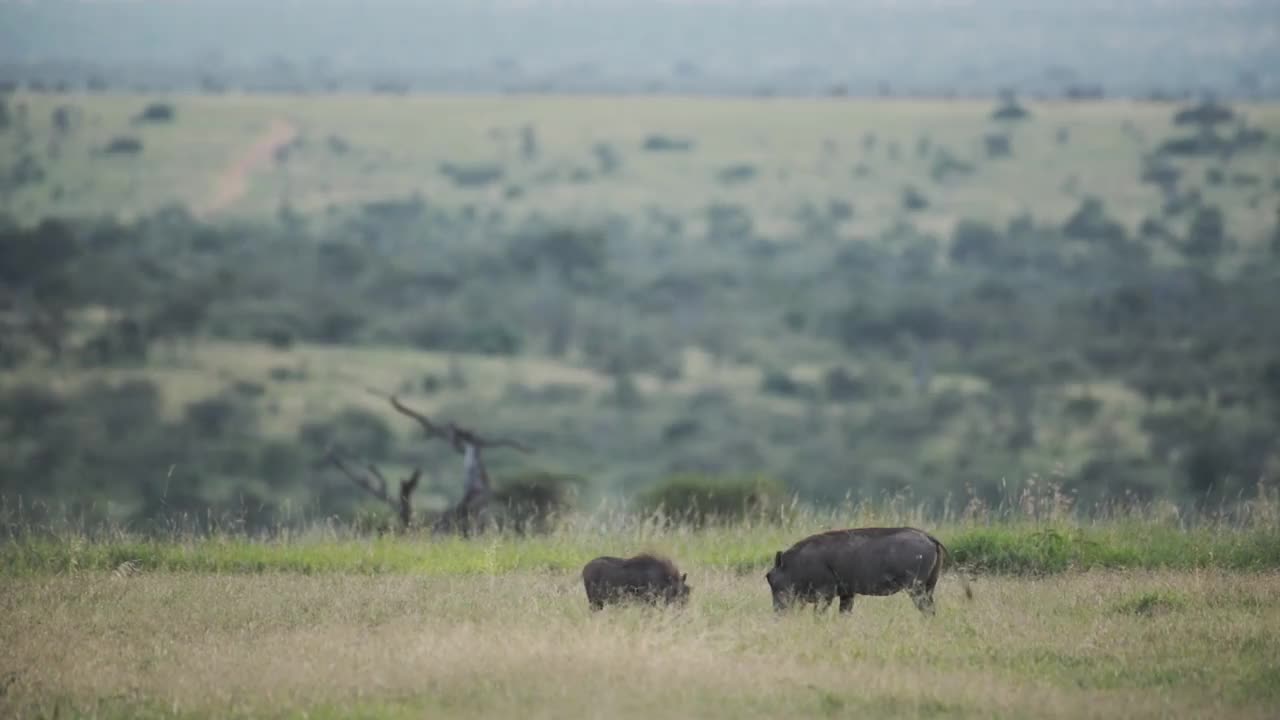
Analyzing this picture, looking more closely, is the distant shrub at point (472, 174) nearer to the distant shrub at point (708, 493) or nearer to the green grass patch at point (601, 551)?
the distant shrub at point (708, 493)

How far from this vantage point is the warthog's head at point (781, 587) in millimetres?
13891

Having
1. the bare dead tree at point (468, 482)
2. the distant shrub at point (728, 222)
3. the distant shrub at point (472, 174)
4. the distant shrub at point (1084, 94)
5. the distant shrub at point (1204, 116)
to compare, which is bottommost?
the distant shrub at point (728, 222)

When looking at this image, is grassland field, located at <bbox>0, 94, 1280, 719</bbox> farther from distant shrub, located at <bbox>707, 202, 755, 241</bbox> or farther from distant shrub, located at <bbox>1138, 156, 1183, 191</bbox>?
distant shrub, located at <bbox>1138, 156, 1183, 191</bbox>

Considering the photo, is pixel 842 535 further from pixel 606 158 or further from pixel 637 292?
pixel 606 158

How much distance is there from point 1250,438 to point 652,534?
4843 centimetres

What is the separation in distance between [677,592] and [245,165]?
102 metres

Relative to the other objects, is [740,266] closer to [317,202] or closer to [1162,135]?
[317,202]

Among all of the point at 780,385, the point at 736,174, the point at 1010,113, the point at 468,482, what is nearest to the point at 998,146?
the point at 1010,113

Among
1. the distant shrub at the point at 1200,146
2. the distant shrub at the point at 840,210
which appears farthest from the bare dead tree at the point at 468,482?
the distant shrub at the point at 1200,146

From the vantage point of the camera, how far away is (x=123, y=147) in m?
110

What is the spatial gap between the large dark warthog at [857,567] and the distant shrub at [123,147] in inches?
3942

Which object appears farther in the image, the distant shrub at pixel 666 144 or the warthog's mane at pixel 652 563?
the distant shrub at pixel 666 144

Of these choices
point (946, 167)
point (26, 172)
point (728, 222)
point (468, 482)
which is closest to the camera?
point (468, 482)

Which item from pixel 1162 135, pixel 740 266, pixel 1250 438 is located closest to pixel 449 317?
pixel 740 266
